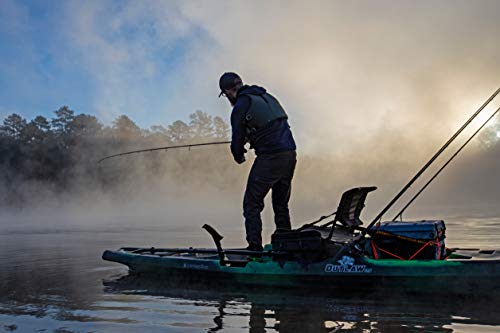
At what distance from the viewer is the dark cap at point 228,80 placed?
5.46 metres

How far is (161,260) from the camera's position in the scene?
5359 mm

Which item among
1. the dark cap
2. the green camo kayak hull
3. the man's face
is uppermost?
the dark cap

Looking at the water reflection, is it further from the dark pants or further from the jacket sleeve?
the jacket sleeve

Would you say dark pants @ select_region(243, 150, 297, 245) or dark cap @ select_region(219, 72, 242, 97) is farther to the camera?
dark cap @ select_region(219, 72, 242, 97)

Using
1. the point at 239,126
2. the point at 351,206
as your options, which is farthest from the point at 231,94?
the point at 351,206

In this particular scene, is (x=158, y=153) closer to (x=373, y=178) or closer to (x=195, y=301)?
(x=373, y=178)

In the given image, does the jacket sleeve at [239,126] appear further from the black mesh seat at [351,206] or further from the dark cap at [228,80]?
the black mesh seat at [351,206]

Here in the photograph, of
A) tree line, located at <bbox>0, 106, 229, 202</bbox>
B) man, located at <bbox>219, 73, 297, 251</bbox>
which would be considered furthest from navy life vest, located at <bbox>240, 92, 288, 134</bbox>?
tree line, located at <bbox>0, 106, 229, 202</bbox>

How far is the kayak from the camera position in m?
4.17

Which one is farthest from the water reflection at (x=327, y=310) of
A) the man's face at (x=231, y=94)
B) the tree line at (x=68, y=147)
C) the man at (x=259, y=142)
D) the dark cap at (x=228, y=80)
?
the tree line at (x=68, y=147)

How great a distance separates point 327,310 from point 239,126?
2051 millimetres

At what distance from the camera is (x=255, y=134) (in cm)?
522

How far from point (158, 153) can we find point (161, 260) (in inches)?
1669

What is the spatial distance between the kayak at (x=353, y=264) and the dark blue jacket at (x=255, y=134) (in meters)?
0.85
